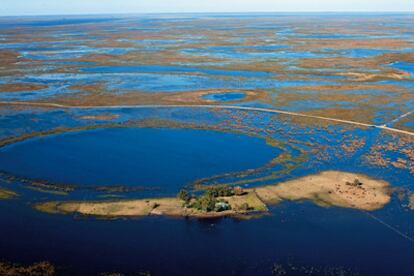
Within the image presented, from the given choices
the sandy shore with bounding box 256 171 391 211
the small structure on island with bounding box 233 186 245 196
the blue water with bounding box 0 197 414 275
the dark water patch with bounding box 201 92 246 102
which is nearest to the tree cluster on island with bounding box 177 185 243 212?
the small structure on island with bounding box 233 186 245 196

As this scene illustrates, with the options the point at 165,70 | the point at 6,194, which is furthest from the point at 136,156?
the point at 165,70

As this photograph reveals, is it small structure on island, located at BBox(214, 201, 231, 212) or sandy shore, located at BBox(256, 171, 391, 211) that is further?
sandy shore, located at BBox(256, 171, 391, 211)

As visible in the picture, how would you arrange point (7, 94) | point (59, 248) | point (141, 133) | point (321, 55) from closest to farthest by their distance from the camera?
1. point (59, 248)
2. point (141, 133)
3. point (7, 94)
4. point (321, 55)

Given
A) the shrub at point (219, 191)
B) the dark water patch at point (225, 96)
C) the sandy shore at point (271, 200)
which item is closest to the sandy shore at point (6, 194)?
the sandy shore at point (271, 200)

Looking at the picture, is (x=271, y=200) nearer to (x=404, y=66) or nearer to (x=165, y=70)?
(x=165, y=70)

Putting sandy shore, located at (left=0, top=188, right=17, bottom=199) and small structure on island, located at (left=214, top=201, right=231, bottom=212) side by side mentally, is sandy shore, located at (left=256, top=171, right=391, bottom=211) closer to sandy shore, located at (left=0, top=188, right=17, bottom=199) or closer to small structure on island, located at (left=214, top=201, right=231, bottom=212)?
small structure on island, located at (left=214, top=201, right=231, bottom=212)

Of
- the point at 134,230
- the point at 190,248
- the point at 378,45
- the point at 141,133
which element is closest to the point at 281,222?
the point at 190,248

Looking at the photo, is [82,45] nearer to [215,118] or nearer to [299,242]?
→ [215,118]
